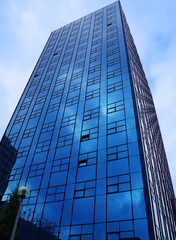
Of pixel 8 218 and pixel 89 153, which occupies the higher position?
pixel 89 153

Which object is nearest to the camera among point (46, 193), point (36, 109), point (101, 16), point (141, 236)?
point (141, 236)

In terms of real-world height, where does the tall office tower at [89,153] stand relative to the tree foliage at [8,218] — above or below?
above

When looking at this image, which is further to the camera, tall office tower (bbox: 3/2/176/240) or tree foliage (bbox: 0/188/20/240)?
tall office tower (bbox: 3/2/176/240)

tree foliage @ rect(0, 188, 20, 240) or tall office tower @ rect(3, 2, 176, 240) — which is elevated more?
tall office tower @ rect(3, 2, 176, 240)

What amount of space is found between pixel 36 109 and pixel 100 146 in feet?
58.0

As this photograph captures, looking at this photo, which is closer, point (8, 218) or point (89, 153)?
point (8, 218)

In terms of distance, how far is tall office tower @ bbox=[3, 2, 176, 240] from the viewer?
20.3 m

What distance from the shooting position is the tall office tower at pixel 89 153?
20.3 m

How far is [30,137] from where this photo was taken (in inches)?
1362

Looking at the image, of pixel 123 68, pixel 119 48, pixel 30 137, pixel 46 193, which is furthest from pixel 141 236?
pixel 119 48

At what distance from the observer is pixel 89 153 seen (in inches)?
1041

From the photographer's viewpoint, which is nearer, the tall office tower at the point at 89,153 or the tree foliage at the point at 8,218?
the tree foliage at the point at 8,218

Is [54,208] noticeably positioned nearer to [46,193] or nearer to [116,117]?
[46,193]

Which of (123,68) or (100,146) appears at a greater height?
(123,68)
